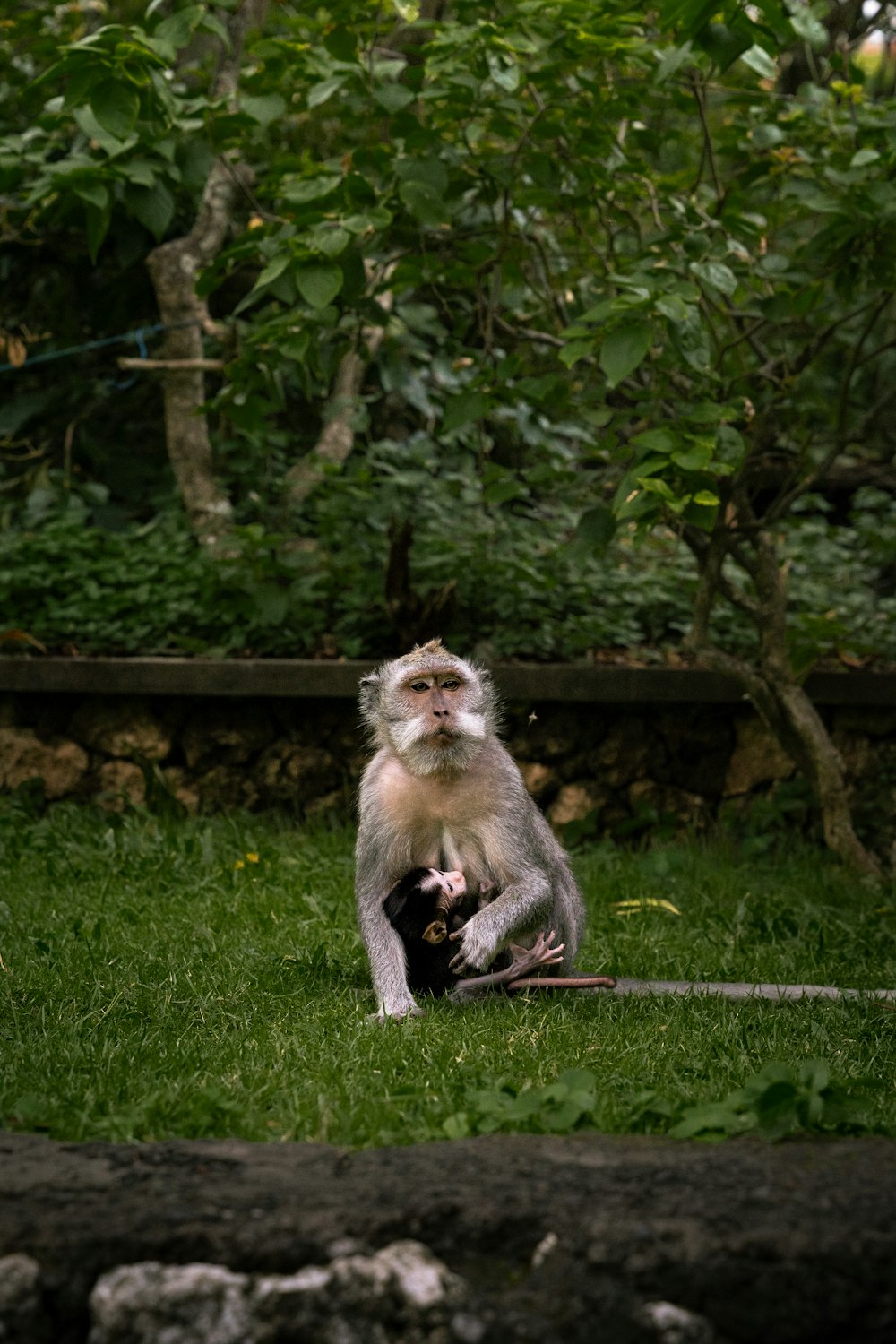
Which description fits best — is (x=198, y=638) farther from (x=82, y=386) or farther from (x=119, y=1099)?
(x=119, y=1099)

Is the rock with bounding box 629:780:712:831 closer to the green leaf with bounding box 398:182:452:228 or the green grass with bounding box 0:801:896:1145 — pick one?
the green grass with bounding box 0:801:896:1145

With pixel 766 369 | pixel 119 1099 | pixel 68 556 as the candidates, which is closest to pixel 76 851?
pixel 68 556

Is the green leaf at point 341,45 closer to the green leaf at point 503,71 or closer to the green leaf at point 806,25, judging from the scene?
the green leaf at point 503,71

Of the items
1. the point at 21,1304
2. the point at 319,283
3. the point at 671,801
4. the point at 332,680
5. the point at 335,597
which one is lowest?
the point at 21,1304

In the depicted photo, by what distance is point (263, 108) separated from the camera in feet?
20.5

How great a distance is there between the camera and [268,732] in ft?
27.3

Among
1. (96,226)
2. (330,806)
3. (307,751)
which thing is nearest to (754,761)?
(330,806)

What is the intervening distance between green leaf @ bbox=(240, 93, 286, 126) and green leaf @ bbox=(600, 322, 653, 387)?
1.86 metres

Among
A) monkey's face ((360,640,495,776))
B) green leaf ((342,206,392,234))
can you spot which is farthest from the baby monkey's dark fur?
green leaf ((342,206,392,234))

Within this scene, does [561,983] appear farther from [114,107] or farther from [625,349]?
[114,107]

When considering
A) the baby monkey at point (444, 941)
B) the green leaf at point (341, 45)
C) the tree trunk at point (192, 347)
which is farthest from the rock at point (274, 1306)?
the tree trunk at point (192, 347)

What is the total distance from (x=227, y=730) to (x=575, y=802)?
6.63 feet

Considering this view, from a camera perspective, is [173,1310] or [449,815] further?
[449,815]

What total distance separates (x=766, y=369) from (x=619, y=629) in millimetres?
2025
